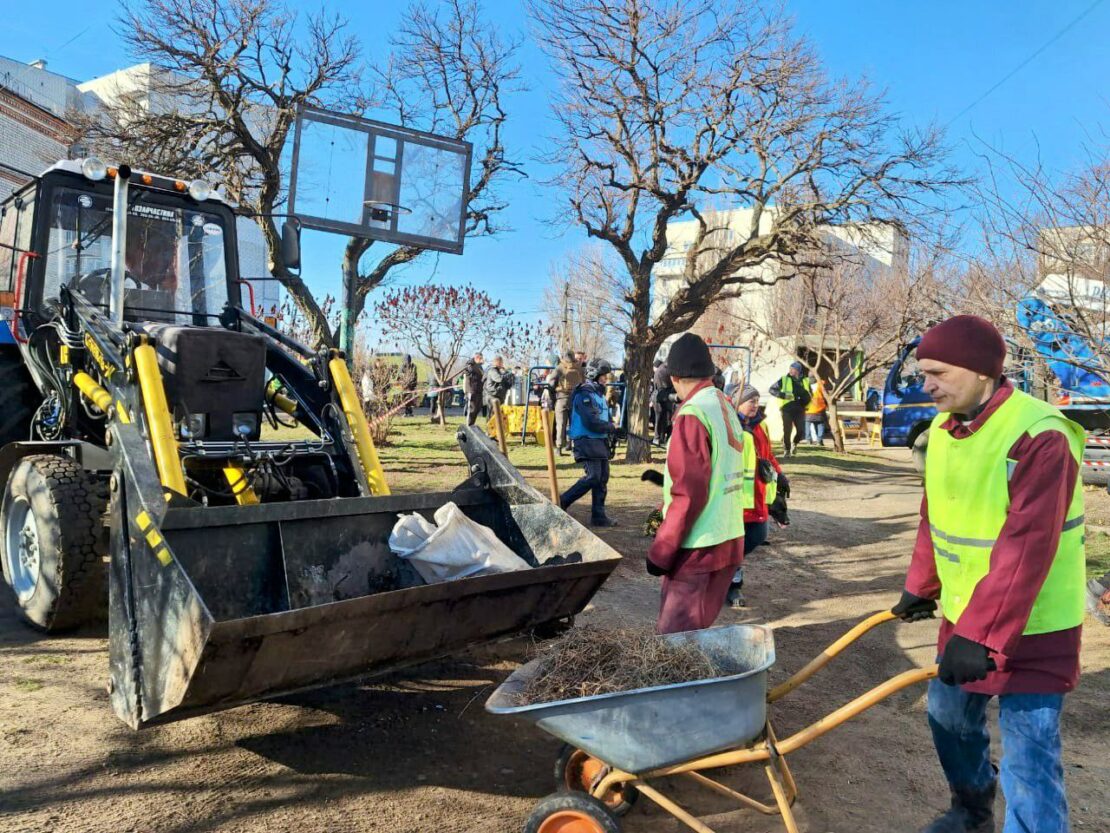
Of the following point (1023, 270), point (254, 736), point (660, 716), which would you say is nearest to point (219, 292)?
point (254, 736)

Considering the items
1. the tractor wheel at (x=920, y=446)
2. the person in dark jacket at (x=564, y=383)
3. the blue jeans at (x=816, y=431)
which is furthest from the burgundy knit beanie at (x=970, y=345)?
the blue jeans at (x=816, y=431)

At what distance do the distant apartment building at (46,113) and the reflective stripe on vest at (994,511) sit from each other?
1006cm

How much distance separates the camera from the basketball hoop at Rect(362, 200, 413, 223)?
1069 centimetres

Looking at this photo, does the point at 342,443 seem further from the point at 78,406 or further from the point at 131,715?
the point at 131,715

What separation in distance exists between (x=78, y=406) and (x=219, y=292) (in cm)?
133

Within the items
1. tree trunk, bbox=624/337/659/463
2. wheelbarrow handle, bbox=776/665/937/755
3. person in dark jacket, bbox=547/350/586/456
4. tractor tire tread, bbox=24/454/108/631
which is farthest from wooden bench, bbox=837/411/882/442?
wheelbarrow handle, bbox=776/665/937/755

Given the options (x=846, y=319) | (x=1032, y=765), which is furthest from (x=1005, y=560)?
(x=846, y=319)

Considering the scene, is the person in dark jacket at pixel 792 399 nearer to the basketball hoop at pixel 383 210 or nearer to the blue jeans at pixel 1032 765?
the basketball hoop at pixel 383 210

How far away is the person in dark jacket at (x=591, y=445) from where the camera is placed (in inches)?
348

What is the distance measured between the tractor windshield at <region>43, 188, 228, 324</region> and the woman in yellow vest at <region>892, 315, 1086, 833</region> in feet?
16.9

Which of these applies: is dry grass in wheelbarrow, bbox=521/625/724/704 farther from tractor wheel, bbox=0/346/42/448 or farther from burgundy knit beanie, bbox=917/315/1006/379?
tractor wheel, bbox=0/346/42/448

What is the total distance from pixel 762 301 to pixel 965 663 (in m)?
30.5

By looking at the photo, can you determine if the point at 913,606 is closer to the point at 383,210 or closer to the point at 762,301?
the point at 383,210

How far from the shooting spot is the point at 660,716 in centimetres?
277
